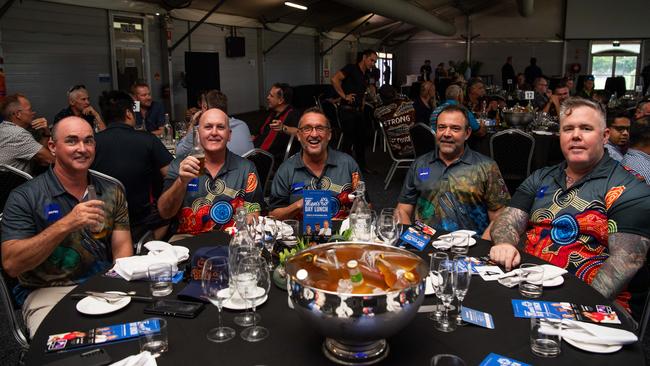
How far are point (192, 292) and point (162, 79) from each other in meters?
9.48

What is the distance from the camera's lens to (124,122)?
3.86 m

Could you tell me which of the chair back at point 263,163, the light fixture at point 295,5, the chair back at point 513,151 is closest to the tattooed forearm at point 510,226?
the chair back at point 263,163

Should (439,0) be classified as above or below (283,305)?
above

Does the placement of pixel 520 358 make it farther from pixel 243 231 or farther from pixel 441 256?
pixel 243 231

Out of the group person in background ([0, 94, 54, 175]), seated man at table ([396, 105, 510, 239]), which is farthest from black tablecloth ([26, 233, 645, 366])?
person in background ([0, 94, 54, 175])

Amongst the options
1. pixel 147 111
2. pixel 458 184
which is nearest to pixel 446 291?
pixel 458 184

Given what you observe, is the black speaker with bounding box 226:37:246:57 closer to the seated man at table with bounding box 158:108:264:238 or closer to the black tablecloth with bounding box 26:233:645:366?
the seated man at table with bounding box 158:108:264:238

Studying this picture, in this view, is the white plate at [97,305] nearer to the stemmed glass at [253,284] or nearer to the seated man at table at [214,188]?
the stemmed glass at [253,284]

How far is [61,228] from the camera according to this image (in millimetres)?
2059

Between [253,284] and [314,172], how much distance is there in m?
1.61

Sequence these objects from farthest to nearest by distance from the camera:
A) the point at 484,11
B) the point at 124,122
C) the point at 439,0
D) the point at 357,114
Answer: the point at 484,11, the point at 439,0, the point at 357,114, the point at 124,122

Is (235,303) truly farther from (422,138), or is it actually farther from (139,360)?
(422,138)

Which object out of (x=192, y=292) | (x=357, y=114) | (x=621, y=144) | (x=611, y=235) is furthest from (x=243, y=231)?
(x=357, y=114)

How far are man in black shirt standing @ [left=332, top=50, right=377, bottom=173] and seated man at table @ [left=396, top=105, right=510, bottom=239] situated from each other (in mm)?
5124
